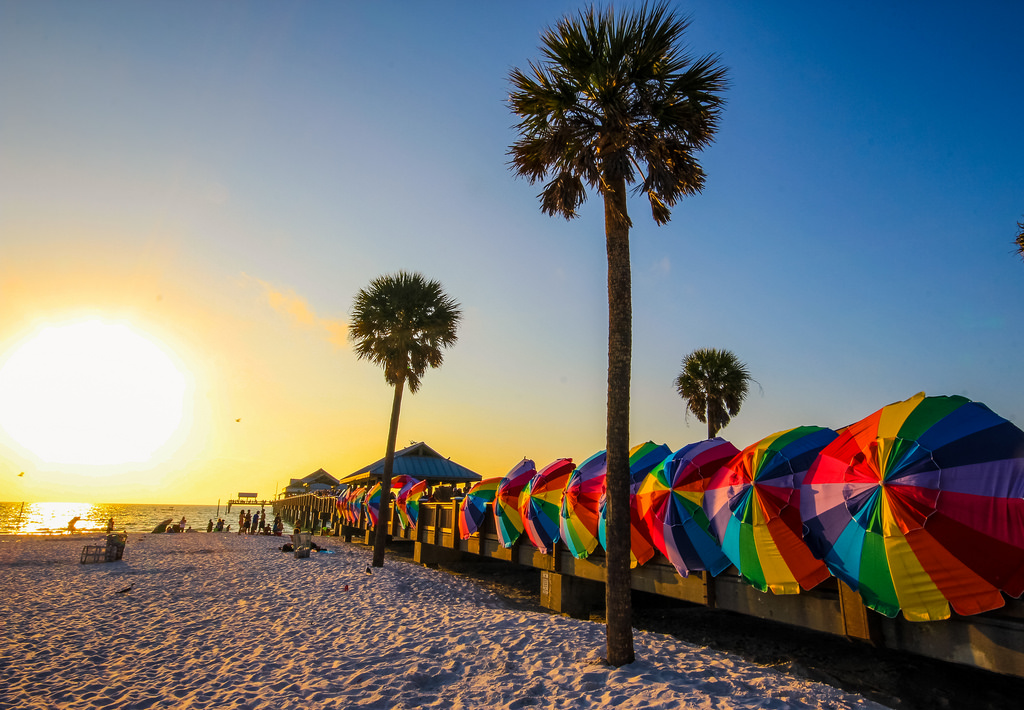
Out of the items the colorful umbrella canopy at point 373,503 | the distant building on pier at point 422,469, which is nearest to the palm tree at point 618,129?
the colorful umbrella canopy at point 373,503

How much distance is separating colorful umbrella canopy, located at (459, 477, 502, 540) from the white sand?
254 centimetres

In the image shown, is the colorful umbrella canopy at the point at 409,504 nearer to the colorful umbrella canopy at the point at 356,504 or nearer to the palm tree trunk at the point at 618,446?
the colorful umbrella canopy at the point at 356,504

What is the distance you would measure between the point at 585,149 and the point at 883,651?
9.50 m

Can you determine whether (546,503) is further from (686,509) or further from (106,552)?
(106,552)

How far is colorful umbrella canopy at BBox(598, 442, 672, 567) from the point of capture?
9414 millimetres

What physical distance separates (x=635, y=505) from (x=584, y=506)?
1.55 m

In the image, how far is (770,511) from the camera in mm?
7016

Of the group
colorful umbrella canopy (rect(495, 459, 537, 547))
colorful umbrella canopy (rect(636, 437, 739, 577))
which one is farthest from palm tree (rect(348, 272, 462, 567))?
colorful umbrella canopy (rect(636, 437, 739, 577))

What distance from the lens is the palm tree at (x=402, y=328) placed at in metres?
20.0

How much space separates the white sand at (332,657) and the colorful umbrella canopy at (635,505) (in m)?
1.43

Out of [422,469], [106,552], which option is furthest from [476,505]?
[422,469]

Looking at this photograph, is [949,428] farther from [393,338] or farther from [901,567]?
[393,338]

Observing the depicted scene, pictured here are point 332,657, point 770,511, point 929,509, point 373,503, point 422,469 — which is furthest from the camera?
point 422,469

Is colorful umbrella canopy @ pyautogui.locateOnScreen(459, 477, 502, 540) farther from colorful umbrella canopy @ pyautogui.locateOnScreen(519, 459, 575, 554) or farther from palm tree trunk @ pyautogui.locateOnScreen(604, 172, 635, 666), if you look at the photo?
palm tree trunk @ pyautogui.locateOnScreen(604, 172, 635, 666)
